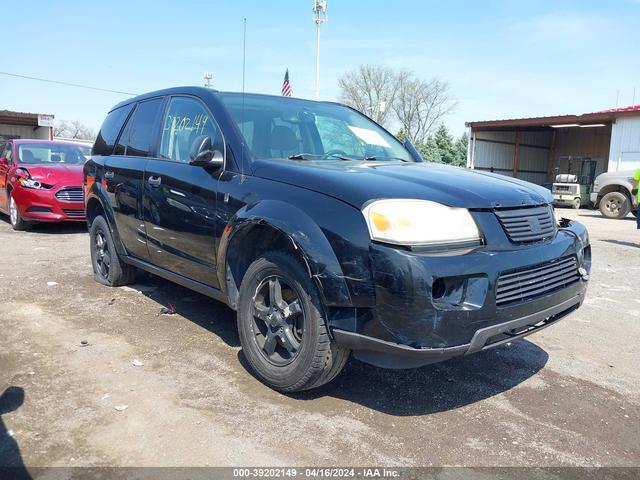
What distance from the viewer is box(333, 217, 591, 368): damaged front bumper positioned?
2.44 metres

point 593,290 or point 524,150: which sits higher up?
point 524,150

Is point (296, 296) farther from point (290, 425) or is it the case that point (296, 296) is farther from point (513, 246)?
point (513, 246)

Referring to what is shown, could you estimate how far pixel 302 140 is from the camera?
3801 mm

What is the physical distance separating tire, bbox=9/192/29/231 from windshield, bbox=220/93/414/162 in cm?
705

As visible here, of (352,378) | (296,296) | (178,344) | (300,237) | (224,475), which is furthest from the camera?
(178,344)

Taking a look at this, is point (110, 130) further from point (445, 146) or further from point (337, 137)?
point (445, 146)

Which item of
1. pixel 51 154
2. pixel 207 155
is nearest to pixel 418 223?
pixel 207 155

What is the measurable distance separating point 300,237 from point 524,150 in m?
28.8

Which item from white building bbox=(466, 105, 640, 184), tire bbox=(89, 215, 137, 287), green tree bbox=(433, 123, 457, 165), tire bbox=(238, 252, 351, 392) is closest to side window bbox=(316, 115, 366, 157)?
tire bbox=(238, 252, 351, 392)

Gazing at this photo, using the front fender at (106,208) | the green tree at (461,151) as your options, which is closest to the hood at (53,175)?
the front fender at (106,208)

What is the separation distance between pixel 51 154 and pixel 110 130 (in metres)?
5.40

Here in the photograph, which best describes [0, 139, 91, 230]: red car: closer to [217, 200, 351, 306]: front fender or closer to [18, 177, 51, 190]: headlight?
[18, 177, 51, 190]: headlight

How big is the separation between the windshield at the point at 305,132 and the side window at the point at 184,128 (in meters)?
0.19

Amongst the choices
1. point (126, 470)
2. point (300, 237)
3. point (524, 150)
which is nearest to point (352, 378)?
point (300, 237)
